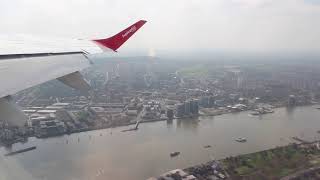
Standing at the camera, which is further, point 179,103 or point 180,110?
point 179,103

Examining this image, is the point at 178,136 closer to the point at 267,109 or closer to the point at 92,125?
the point at 92,125

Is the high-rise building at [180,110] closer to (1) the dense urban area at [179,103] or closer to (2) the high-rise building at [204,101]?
(1) the dense urban area at [179,103]

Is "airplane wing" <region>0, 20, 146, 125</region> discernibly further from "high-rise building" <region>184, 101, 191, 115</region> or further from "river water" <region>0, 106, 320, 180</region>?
"high-rise building" <region>184, 101, 191, 115</region>

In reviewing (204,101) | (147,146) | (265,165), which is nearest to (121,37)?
(265,165)

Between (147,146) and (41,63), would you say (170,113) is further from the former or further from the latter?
(41,63)

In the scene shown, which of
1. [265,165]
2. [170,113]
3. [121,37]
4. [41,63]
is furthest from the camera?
[170,113]

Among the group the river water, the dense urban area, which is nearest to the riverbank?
the dense urban area

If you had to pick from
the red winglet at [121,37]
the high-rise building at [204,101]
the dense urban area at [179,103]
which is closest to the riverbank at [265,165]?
the dense urban area at [179,103]
